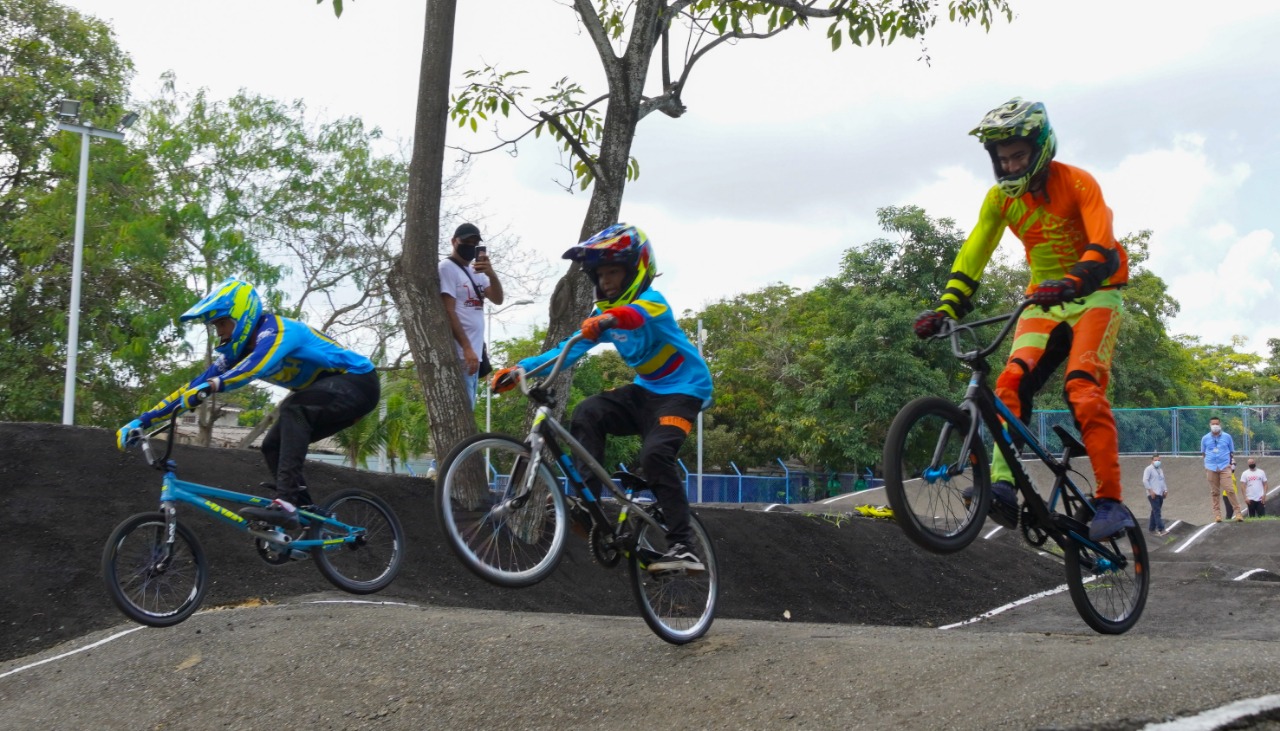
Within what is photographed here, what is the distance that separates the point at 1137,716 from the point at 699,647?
2.47 m

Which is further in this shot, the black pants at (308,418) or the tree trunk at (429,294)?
the tree trunk at (429,294)

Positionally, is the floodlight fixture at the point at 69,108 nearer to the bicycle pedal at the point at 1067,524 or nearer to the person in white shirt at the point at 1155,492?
the bicycle pedal at the point at 1067,524

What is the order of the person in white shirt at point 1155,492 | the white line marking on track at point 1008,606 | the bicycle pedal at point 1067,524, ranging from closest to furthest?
the bicycle pedal at point 1067,524 < the white line marking on track at point 1008,606 < the person in white shirt at point 1155,492

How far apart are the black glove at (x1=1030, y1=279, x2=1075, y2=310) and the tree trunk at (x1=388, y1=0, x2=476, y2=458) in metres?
5.25

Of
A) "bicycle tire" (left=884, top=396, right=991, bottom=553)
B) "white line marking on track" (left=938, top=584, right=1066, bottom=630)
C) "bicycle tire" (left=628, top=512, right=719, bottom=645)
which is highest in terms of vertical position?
"bicycle tire" (left=884, top=396, right=991, bottom=553)

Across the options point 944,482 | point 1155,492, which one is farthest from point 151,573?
point 1155,492

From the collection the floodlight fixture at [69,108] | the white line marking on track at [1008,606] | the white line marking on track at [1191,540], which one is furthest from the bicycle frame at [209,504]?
the white line marking on track at [1191,540]

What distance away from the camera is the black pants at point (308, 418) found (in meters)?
7.28

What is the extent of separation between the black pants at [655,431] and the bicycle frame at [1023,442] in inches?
55.7

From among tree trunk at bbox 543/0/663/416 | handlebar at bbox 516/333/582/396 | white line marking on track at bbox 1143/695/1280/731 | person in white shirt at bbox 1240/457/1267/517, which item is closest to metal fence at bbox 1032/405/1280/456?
person in white shirt at bbox 1240/457/1267/517

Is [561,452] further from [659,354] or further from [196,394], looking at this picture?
[196,394]

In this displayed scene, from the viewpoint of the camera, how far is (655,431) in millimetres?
5703

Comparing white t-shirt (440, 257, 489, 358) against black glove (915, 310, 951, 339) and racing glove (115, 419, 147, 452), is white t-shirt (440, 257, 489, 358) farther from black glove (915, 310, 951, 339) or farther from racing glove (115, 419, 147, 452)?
black glove (915, 310, 951, 339)

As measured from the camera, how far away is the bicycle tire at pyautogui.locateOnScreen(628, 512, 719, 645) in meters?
5.65
